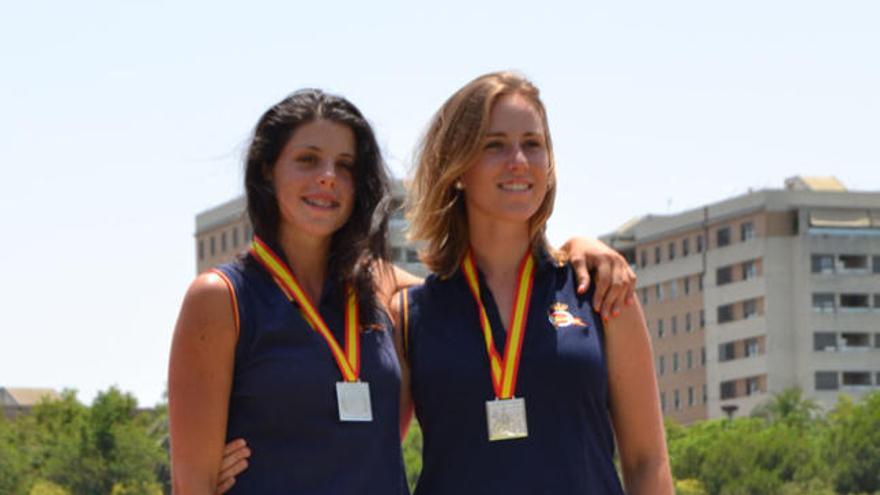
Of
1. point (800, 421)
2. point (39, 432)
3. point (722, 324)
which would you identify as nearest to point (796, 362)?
point (722, 324)

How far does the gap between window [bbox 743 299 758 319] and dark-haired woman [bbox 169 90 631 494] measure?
5295 inches

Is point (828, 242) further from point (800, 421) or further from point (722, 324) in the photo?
point (800, 421)

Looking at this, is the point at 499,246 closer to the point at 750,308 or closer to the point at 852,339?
the point at 852,339

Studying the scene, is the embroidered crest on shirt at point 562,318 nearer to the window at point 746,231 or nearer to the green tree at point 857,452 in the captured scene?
the green tree at point 857,452

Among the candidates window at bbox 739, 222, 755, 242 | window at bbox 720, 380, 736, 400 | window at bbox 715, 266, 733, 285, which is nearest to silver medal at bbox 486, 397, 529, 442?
window at bbox 739, 222, 755, 242

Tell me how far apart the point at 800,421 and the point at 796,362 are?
32.3 metres

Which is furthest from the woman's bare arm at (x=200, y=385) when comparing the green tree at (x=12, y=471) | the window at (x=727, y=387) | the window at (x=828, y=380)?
the window at (x=727, y=387)

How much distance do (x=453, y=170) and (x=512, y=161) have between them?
0.21 m

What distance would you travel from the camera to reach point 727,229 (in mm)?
142250

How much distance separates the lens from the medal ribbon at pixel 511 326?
7391 millimetres

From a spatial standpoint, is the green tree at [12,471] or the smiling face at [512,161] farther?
the green tree at [12,471]

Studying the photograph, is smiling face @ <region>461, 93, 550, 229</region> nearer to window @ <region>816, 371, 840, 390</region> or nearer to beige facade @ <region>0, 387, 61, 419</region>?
window @ <region>816, 371, 840, 390</region>

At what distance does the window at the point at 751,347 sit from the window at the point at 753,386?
1.56 m

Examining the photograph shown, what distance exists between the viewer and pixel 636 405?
24.8 feet
